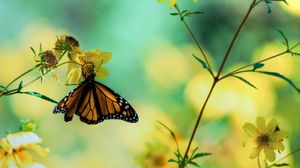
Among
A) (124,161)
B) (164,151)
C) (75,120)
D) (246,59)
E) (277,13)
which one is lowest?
(164,151)

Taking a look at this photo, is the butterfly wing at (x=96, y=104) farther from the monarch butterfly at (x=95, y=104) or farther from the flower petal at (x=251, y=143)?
the flower petal at (x=251, y=143)

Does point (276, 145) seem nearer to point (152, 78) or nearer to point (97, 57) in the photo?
point (97, 57)

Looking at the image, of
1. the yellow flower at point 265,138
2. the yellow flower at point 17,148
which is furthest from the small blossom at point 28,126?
the yellow flower at point 265,138

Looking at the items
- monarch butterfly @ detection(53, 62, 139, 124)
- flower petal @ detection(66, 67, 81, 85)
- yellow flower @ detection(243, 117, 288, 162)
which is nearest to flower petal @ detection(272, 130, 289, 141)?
yellow flower @ detection(243, 117, 288, 162)

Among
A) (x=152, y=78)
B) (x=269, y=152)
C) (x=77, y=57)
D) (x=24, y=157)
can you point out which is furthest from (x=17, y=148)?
(x=152, y=78)

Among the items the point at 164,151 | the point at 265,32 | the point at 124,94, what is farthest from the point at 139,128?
the point at 265,32

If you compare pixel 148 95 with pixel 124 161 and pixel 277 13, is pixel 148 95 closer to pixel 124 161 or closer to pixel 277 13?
pixel 124 161

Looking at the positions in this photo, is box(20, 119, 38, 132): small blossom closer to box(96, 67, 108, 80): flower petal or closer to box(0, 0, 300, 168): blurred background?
box(96, 67, 108, 80): flower petal
